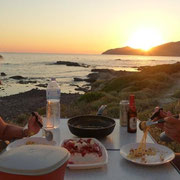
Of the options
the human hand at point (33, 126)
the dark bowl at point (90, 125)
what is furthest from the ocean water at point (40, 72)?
the dark bowl at point (90, 125)

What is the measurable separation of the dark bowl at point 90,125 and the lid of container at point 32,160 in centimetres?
127

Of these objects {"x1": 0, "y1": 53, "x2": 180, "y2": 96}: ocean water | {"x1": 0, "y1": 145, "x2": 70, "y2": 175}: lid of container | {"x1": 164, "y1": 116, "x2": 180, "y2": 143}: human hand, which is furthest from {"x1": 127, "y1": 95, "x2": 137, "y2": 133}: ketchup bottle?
{"x1": 0, "y1": 145, "x2": 70, "y2": 175}: lid of container

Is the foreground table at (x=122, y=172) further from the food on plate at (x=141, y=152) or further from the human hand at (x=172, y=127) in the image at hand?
the human hand at (x=172, y=127)

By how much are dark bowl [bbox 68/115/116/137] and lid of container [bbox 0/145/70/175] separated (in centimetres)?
127

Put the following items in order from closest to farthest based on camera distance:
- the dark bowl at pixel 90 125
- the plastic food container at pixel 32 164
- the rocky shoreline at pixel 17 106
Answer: the plastic food container at pixel 32 164
the dark bowl at pixel 90 125
the rocky shoreline at pixel 17 106

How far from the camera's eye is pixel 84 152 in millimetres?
1819

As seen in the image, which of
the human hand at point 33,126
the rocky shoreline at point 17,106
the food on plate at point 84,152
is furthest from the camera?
the rocky shoreline at point 17,106

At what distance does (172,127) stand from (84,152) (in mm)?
747

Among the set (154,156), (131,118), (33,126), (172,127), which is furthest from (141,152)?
(33,126)

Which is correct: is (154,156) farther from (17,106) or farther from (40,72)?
(40,72)

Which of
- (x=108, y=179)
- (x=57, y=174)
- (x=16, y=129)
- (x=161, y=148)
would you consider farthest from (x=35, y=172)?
(x=16, y=129)

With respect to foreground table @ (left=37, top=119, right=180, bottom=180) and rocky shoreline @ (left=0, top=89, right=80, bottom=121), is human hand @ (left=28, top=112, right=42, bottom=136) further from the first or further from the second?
rocky shoreline @ (left=0, top=89, right=80, bottom=121)

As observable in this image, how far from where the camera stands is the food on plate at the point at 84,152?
5.84 ft

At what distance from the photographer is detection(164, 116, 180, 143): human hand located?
213 cm
